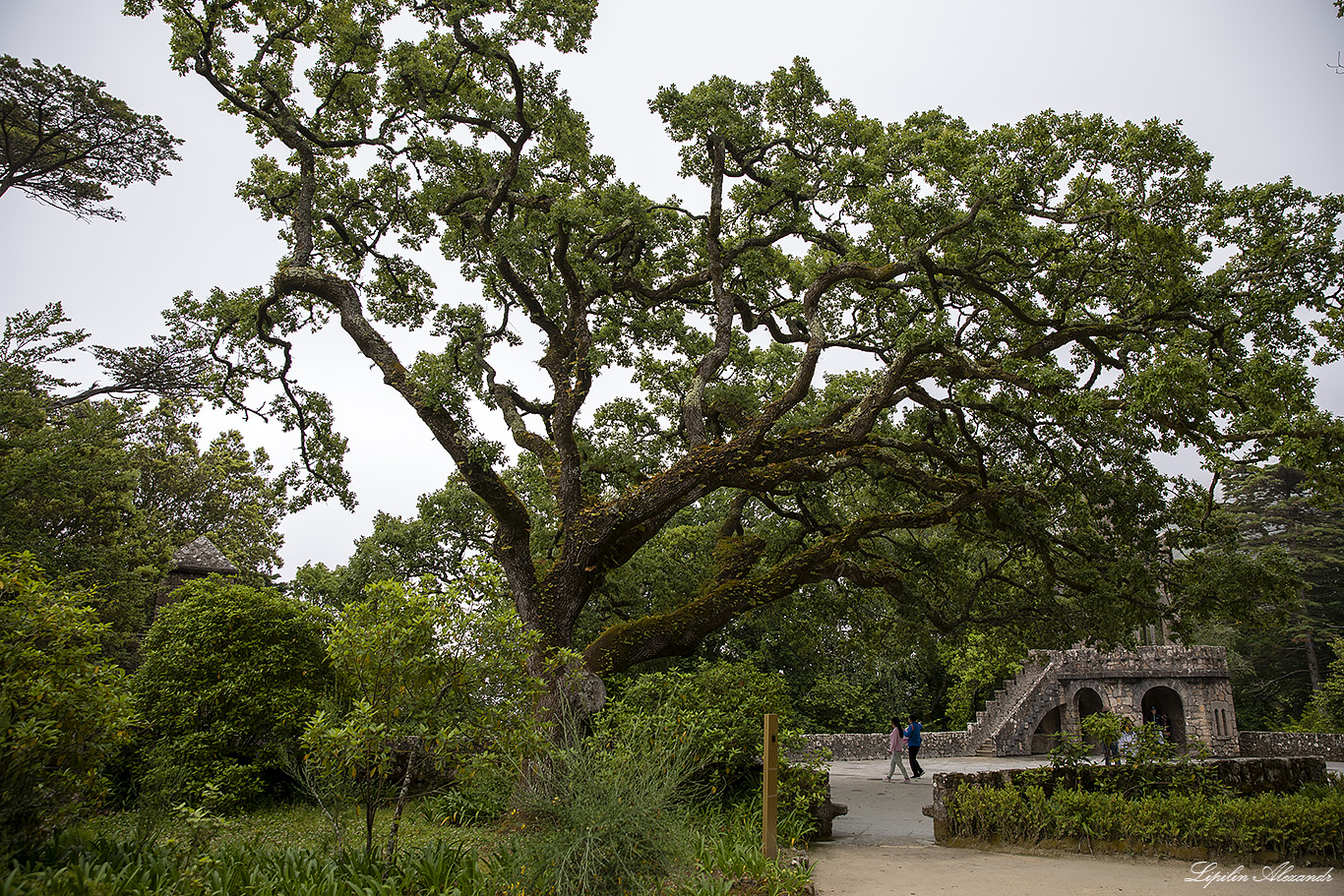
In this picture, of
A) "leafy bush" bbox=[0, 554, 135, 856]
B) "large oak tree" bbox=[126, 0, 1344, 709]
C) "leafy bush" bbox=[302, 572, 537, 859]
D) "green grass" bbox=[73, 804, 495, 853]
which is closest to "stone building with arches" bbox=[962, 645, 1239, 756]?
"large oak tree" bbox=[126, 0, 1344, 709]

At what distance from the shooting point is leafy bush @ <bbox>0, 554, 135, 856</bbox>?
4.70m

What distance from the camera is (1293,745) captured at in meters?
21.1

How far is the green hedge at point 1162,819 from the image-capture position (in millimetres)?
7191

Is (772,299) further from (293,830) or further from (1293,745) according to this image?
(1293,745)

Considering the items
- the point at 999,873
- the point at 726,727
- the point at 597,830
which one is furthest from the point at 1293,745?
the point at 597,830

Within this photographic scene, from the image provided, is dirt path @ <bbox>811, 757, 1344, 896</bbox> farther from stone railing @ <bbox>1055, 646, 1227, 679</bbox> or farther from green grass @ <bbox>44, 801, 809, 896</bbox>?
stone railing @ <bbox>1055, 646, 1227, 679</bbox>

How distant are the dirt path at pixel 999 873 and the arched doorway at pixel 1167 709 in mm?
19631

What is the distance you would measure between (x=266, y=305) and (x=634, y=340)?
5749 millimetres

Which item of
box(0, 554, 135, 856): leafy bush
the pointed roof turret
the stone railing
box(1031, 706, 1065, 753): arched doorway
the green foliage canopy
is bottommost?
box(1031, 706, 1065, 753): arched doorway

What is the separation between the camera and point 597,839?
15.4ft

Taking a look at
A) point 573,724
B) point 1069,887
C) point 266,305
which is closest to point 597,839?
point 573,724

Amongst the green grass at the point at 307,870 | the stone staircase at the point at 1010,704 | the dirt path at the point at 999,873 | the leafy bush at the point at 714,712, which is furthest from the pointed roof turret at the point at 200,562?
the stone staircase at the point at 1010,704

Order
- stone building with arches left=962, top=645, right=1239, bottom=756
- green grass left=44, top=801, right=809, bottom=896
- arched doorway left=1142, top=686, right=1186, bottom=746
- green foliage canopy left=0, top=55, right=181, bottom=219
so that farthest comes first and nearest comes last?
arched doorway left=1142, top=686, right=1186, bottom=746
stone building with arches left=962, top=645, right=1239, bottom=756
green foliage canopy left=0, top=55, right=181, bottom=219
green grass left=44, top=801, right=809, bottom=896

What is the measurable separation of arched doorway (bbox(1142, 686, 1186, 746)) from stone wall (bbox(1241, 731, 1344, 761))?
1952 millimetres
